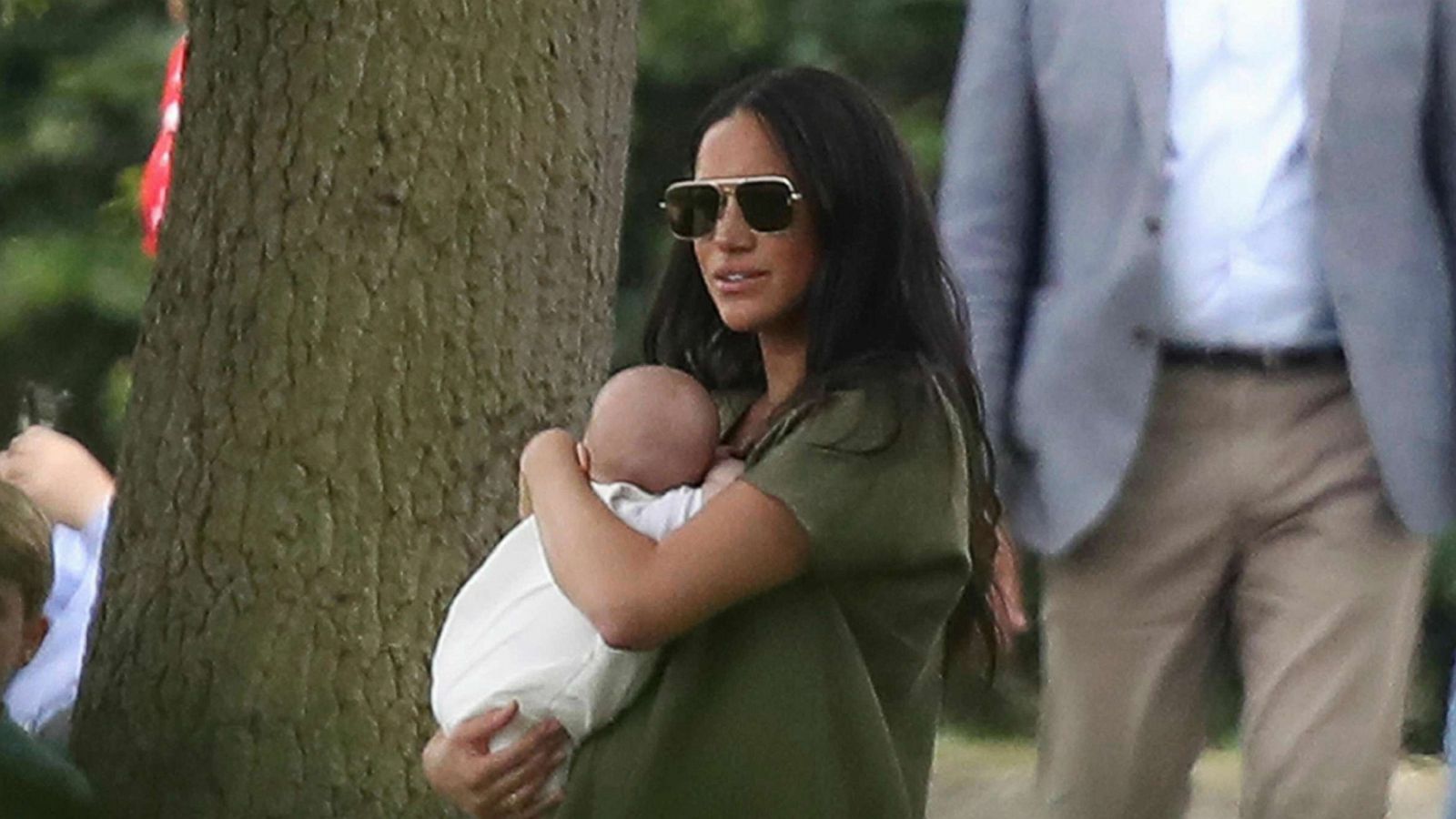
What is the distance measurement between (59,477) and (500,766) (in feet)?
7.28

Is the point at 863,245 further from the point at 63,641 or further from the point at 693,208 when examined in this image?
the point at 63,641

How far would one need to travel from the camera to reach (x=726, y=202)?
8.80ft

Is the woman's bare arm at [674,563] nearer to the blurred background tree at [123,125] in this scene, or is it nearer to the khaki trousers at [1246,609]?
the khaki trousers at [1246,609]

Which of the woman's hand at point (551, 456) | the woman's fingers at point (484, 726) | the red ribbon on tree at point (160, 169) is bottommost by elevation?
the woman's fingers at point (484, 726)

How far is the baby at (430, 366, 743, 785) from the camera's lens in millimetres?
2553

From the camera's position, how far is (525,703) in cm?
258

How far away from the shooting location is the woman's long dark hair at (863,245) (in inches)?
104

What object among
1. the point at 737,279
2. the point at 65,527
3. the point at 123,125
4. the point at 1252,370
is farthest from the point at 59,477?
the point at 123,125

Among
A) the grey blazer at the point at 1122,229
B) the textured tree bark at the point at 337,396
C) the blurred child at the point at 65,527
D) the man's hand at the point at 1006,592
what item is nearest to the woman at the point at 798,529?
the man's hand at the point at 1006,592

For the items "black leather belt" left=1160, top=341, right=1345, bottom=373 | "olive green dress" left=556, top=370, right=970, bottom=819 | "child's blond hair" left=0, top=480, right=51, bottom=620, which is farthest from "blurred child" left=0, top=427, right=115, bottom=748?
"olive green dress" left=556, top=370, right=970, bottom=819

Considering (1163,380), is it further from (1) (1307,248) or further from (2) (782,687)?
(2) (782,687)

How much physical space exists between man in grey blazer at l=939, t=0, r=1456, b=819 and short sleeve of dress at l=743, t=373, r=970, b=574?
0.87 metres

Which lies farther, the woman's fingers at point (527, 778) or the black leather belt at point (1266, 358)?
the black leather belt at point (1266, 358)

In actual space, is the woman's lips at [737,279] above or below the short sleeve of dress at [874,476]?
above
